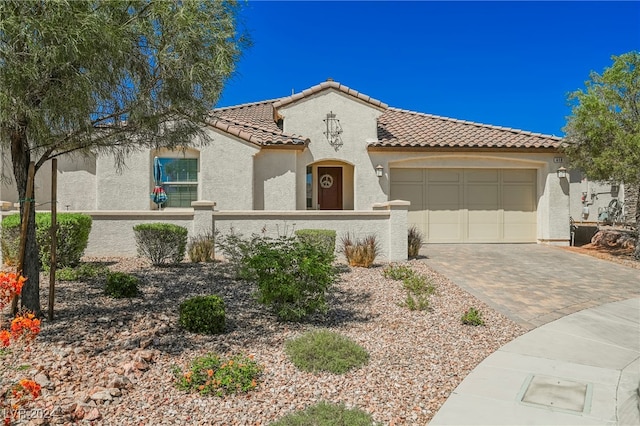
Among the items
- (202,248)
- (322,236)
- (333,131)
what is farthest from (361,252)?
(333,131)

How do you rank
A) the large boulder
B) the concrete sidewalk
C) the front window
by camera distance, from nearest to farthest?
the concrete sidewalk < the front window < the large boulder

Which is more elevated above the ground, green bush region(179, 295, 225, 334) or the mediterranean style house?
the mediterranean style house

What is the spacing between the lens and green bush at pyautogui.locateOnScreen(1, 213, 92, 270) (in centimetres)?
899

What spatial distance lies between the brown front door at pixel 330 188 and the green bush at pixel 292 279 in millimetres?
9936

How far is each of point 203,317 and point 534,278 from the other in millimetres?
8043

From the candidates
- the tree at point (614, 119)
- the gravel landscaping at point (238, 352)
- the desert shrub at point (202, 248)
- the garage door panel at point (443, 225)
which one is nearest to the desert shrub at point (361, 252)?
the gravel landscaping at point (238, 352)

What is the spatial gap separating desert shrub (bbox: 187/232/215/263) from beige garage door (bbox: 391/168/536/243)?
25.0ft

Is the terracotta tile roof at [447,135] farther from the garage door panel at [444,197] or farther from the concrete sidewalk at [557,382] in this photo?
the concrete sidewalk at [557,382]

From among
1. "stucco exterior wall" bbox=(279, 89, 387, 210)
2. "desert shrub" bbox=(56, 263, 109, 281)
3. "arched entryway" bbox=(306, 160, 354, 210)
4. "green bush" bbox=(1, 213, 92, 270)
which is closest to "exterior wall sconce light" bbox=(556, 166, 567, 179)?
"stucco exterior wall" bbox=(279, 89, 387, 210)

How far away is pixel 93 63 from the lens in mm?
4555

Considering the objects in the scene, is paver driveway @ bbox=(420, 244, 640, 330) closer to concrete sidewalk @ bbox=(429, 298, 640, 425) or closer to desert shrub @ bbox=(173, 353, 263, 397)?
concrete sidewalk @ bbox=(429, 298, 640, 425)

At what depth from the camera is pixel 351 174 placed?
16.4 meters

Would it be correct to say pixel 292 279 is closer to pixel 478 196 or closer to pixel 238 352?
pixel 238 352

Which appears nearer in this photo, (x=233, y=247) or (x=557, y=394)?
(x=557, y=394)
